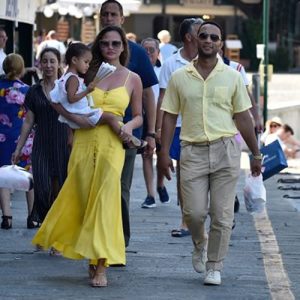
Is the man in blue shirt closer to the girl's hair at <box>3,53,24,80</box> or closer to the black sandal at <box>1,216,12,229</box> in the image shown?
the black sandal at <box>1,216,12,229</box>

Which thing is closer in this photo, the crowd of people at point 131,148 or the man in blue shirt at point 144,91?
the crowd of people at point 131,148

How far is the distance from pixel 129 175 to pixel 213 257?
124cm

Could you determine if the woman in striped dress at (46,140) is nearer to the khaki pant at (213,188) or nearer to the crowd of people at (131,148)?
the crowd of people at (131,148)

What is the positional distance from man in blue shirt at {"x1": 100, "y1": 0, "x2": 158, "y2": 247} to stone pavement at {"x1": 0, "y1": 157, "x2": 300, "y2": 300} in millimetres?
557

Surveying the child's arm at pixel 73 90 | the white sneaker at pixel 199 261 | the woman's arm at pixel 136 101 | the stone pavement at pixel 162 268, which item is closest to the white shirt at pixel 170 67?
the stone pavement at pixel 162 268

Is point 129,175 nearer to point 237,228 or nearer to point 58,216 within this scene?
point 58,216

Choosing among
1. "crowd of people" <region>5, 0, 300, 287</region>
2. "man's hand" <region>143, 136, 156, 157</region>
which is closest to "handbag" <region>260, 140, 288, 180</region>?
"man's hand" <region>143, 136, 156, 157</region>

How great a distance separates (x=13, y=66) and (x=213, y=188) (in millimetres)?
3868

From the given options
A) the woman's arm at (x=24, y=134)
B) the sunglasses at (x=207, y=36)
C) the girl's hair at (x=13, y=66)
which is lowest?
the woman's arm at (x=24, y=134)

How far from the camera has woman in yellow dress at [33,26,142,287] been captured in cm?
875

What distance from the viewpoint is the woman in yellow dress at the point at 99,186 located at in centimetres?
875

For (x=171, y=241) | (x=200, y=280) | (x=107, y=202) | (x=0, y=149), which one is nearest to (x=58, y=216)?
(x=107, y=202)

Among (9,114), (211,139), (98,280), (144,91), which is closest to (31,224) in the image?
(9,114)

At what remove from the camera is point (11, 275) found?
30.3 ft
